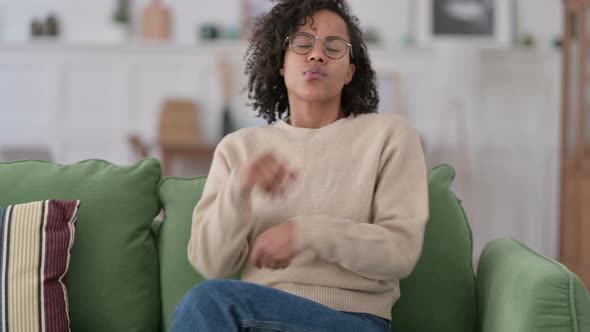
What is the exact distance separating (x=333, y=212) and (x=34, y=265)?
677mm

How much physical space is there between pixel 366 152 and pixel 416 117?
3646 mm

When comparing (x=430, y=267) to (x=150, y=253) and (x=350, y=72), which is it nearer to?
(x=350, y=72)

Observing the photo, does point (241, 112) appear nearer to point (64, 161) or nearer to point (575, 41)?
point (64, 161)

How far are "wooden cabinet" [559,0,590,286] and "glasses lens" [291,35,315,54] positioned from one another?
292 cm

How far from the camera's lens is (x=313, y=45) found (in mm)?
1572

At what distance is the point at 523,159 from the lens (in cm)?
509

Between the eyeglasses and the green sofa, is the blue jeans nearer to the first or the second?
the green sofa

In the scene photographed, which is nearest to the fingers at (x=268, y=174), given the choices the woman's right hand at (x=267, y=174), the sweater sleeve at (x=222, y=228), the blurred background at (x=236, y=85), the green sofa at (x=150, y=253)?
the woman's right hand at (x=267, y=174)

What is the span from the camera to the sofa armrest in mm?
1196

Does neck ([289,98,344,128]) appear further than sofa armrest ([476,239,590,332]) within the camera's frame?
Yes

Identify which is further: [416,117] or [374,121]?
[416,117]

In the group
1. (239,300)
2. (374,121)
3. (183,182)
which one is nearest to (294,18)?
(374,121)

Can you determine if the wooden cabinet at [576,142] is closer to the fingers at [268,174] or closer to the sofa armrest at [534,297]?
the sofa armrest at [534,297]

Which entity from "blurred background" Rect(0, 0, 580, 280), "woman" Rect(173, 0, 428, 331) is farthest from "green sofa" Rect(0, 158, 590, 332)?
Answer: "blurred background" Rect(0, 0, 580, 280)
